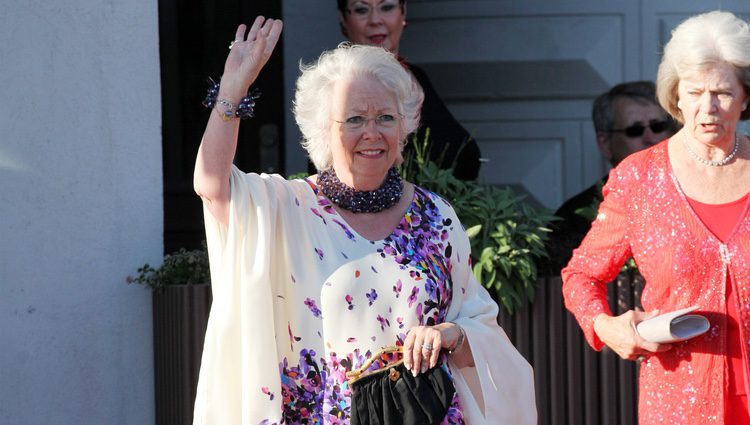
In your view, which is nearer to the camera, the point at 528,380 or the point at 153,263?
the point at 528,380

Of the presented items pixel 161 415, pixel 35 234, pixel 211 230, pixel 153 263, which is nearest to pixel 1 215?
pixel 35 234

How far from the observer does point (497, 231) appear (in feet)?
15.9

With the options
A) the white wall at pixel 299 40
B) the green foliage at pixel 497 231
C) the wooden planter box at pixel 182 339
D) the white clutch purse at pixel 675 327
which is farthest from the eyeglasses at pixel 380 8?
the white clutch purse at pixel 675 327

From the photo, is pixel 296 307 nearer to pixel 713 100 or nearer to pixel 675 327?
pixel 675 327

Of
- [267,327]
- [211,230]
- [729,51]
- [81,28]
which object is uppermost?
[81,28]

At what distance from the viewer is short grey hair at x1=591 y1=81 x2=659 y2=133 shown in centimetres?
589

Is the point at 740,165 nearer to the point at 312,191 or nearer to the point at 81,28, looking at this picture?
the point at 312,191

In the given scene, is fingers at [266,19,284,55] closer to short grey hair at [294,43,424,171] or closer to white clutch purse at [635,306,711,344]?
short grey hair at [294,43,424,171]

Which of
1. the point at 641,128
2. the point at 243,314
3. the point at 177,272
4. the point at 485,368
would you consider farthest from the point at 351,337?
the point at 641,128

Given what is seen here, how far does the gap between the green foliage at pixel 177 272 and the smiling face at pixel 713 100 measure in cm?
208

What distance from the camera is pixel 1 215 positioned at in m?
4.74

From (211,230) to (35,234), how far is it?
1665 mm

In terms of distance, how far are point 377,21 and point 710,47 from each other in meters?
2.24

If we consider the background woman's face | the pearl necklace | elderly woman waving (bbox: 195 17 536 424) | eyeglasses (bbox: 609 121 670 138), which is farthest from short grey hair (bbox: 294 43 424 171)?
eyeglasses (bbox: 609 121 670 138)
